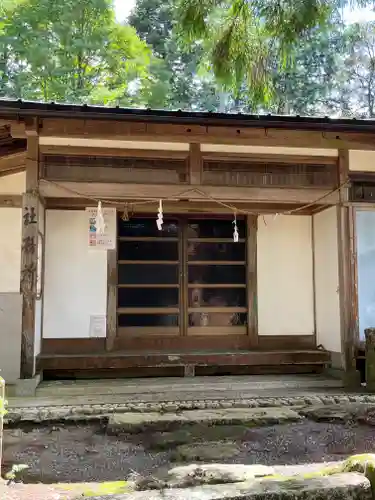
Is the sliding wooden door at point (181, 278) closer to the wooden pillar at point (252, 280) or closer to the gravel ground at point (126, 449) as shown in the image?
the wooden pillar at point (252, 280)

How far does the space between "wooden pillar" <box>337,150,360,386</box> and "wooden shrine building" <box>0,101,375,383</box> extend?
2 cm

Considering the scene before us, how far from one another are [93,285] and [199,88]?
16195mm

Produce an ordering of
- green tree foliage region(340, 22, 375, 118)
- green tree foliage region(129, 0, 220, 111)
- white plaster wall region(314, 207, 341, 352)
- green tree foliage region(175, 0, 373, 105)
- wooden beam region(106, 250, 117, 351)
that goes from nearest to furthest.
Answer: green tree foliage region(175, 0, 373, 105), white plaster wall region(314, 207, 341, 352), wooden beam region(106, 250, 117, 351), green tree foliage region(129, 0, 220, 111), green tree foliage region(340, 22, 375, 118)

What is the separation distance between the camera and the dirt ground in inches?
152

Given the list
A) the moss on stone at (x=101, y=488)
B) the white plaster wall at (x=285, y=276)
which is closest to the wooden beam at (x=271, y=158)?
the white plaster wall at (x=285, y=276)

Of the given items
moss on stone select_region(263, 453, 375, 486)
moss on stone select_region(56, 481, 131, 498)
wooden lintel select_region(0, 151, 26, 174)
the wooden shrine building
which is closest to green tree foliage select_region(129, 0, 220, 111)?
the wooden shrine building

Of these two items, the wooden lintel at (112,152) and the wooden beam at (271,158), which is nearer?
the wooden lintel at (112,152)

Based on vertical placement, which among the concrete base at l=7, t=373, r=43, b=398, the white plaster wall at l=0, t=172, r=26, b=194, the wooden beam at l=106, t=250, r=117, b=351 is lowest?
the concrete base at l=7, t=373, r=43, b=398

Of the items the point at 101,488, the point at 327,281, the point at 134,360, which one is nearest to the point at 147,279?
the point at 134,360

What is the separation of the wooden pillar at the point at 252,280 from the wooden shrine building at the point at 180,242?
0.02 meters

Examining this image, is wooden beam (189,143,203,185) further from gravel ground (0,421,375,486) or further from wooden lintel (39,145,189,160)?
gravel ground (0,421,375,486)

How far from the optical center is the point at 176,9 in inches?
202

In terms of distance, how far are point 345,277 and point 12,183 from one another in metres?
4.85

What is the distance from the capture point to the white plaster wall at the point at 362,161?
22.4ft
